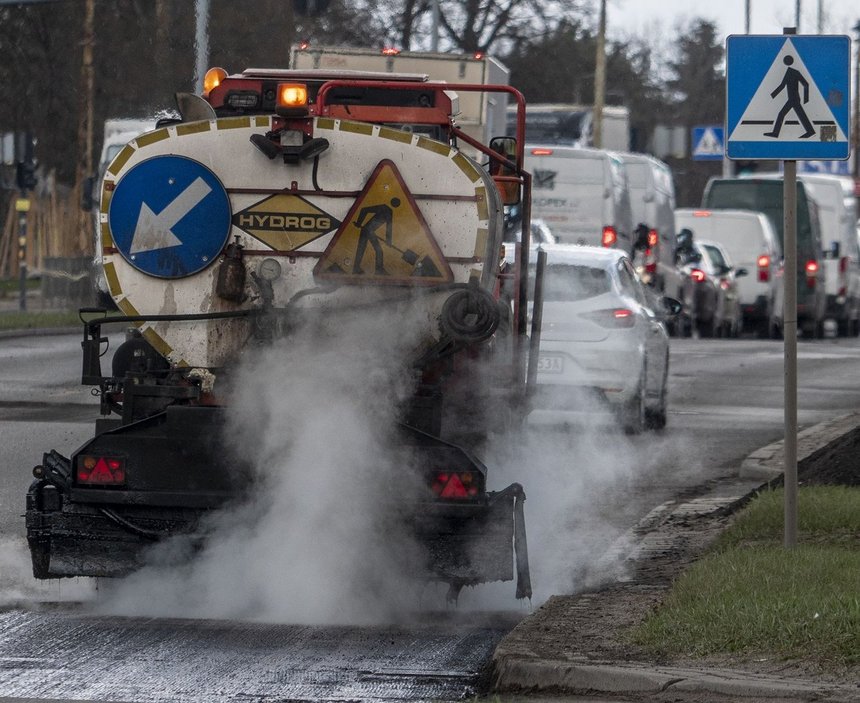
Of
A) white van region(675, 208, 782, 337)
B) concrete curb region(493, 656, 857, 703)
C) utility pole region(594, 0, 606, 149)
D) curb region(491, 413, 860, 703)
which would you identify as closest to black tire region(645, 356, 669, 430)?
curb region(491, 413, 860, 703)

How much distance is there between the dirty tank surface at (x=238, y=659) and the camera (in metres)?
6.38

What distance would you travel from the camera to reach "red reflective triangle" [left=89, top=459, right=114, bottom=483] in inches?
313

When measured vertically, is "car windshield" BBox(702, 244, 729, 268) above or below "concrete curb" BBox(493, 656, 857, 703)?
above

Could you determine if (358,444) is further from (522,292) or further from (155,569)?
(522,292)

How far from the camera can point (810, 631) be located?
662 cm

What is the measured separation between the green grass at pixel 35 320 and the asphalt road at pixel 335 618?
1299 cm

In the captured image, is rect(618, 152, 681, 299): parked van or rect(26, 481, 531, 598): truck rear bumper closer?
rect(26, 481, 531, 598): truck rear bumper

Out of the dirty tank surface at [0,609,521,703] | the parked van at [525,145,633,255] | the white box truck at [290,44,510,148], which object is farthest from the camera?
the parked van at [525,145,633,255]

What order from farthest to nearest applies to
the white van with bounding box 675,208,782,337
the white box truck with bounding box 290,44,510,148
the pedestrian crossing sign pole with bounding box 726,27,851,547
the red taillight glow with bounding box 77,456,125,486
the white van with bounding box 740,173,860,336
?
1. the white van with bounding box 740,173,860,336
2. the white van with bounding box 675,208,782,337
3. the white box truck with bounding box 290,44,510,148
4. the pedestrian crossing sign pole with bounding box 726,27,851,547
5. the red taillight glow with bounding box 77,456,125,486

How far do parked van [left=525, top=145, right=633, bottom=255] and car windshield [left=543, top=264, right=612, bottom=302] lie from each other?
48.1 ft

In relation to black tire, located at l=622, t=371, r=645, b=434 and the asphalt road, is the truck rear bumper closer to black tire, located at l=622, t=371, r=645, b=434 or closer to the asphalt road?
the asphalt road

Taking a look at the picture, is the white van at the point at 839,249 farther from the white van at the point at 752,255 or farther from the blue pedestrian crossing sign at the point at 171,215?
Answer: the blue pedestrian crossing sign at the point at 171,215

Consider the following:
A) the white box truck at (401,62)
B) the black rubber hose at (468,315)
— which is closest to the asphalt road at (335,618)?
the black rubber hose at (468,315)

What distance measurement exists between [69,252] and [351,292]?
32530 mm
